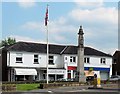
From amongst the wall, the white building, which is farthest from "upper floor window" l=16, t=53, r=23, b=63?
the wall

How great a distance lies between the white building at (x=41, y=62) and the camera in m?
62.2

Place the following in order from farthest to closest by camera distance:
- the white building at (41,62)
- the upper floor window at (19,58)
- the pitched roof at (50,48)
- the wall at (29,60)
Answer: the pitched roof at (50,48) → the upper floor window at (19,58) → the white building at (41,62) → the wall at (29,60)

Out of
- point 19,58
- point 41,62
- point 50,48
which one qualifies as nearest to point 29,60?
point 19,58

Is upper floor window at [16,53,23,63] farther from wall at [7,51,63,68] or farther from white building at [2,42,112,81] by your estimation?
wall at [7,51,63,68]

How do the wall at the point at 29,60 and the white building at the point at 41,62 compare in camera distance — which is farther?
the white building at the point at 41,62

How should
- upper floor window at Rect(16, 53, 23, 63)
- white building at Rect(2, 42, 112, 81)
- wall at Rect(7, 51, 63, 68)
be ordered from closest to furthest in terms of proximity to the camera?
1. wall at Rect(7, 51, 63, 68)
2. white building at Rect(2, 42, 112, 81)
3. upper floor window at Rect(16, 53, 23, 63)

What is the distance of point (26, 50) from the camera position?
6391 centimetres

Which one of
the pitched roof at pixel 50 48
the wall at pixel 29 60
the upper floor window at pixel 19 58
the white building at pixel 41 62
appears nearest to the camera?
the wall at pixel 29 60

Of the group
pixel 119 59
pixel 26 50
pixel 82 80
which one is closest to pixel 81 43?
pixel 82 80

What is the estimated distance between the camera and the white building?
62.2m

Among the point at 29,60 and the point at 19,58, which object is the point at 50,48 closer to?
the point at 29,60

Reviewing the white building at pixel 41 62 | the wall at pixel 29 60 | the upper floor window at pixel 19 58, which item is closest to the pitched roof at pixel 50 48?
the white building at pixel 41 62

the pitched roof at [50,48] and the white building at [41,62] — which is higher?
the pitched roof at [50,48]

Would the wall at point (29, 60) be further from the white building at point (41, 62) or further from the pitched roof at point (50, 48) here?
the pitched roof at point (50, 48)
